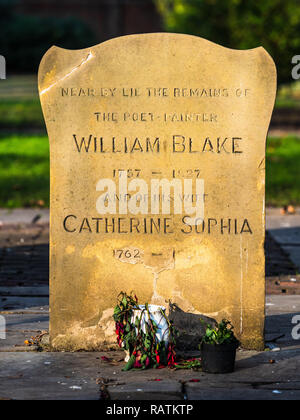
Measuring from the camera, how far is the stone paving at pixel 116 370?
15.4 feet

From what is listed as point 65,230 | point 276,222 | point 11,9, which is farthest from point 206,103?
point 11,9

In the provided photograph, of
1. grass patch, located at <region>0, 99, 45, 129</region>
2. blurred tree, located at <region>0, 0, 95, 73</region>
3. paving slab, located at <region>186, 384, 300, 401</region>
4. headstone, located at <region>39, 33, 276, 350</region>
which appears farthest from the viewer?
blurred tree, located at <region>0, 0, 95, 73</region>

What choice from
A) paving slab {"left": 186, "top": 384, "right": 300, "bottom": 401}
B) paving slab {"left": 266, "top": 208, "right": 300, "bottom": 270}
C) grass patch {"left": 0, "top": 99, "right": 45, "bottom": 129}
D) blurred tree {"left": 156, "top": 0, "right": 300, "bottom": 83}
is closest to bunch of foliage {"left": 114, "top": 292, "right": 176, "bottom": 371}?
paving slab {"left": 186, "top": 384, "right": 300, "bottom": 401}

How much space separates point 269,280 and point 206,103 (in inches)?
106

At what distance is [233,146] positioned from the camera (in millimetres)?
5531

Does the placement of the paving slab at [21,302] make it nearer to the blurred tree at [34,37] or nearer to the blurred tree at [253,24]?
the blurred tree at [253,24]

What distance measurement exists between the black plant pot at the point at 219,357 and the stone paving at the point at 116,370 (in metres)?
0.06

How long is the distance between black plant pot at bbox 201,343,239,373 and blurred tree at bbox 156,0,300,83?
1621 cm

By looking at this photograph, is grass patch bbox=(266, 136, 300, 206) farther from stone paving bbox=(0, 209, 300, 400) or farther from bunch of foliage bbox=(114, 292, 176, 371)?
bunch of foliage bbox=(114, 292, 176, 371)

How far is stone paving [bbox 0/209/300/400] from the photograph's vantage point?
471cm

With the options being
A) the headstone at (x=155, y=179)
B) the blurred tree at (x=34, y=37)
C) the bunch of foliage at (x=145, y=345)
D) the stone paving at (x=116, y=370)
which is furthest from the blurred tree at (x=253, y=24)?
the blurred tree at (x=34, y=37)
